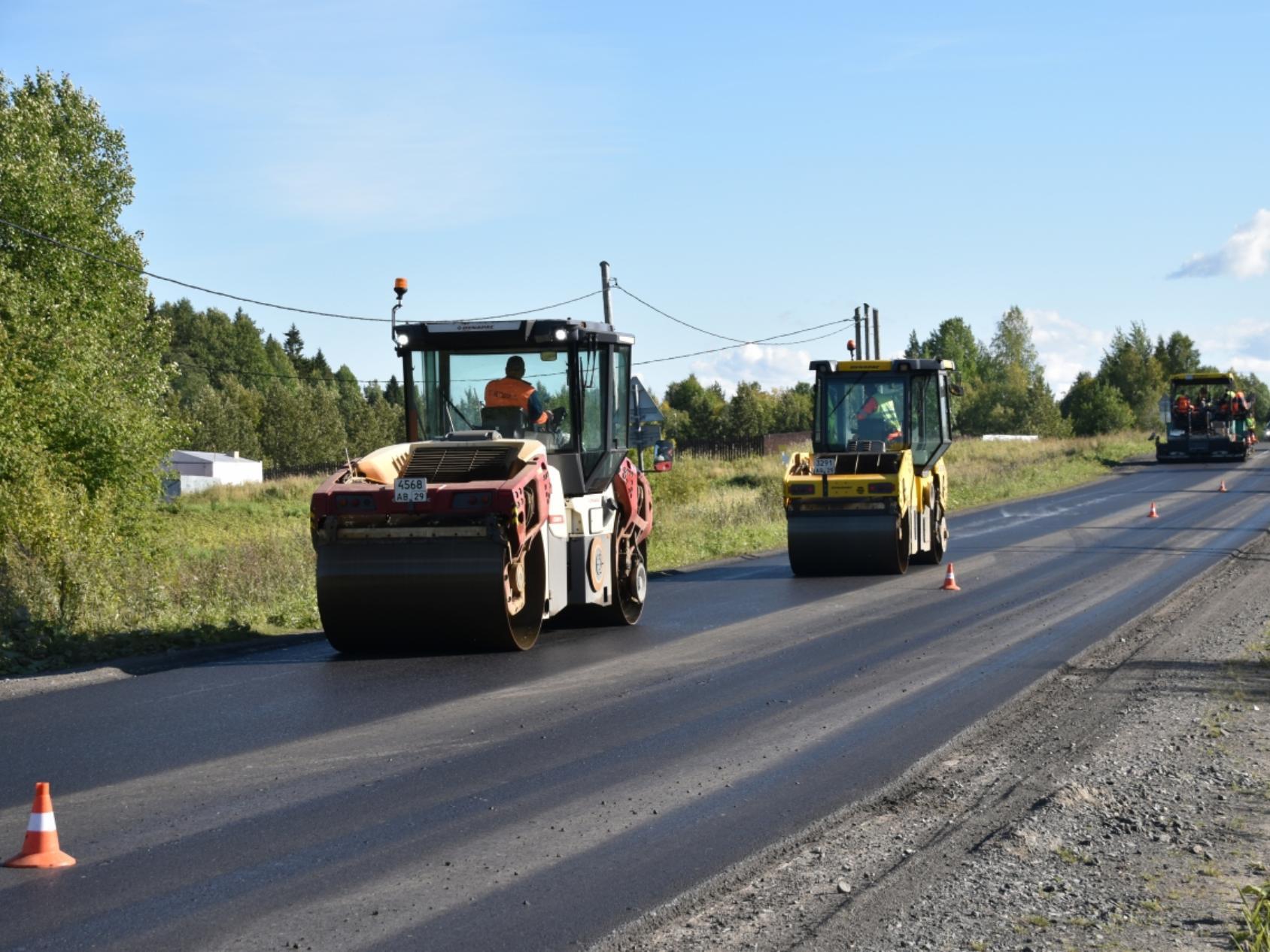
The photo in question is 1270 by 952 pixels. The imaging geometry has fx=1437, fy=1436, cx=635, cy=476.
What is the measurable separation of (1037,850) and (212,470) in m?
82.8

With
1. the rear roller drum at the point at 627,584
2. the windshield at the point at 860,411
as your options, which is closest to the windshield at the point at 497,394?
the rear roller drum at the point at 627,584

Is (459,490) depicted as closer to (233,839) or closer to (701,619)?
(701,619)

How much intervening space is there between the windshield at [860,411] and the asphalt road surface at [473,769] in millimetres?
5618

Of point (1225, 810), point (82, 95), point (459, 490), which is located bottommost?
point (1225, 810)

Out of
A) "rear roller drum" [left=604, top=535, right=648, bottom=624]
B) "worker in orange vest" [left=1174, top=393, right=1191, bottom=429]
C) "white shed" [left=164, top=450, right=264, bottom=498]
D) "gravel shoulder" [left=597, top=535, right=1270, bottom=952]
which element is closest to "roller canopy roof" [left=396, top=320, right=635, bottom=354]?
"rear roller drum" [left=604, top=535, right=648, bottom=624]

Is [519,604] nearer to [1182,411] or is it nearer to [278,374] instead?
[1182,411]

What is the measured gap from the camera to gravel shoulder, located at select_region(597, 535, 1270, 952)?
516 centimetres

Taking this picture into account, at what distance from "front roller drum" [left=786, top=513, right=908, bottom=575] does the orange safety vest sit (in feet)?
20.9

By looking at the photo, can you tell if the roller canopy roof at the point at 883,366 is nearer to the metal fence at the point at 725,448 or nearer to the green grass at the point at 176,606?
the green grass at the point at 176,606

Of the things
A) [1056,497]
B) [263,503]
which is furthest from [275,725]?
[263,503]

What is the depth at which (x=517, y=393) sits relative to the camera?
1343cm

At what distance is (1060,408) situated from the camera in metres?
116

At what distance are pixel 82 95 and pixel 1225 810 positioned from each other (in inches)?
1517

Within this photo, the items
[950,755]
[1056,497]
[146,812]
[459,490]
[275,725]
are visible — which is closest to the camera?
[146,812]
